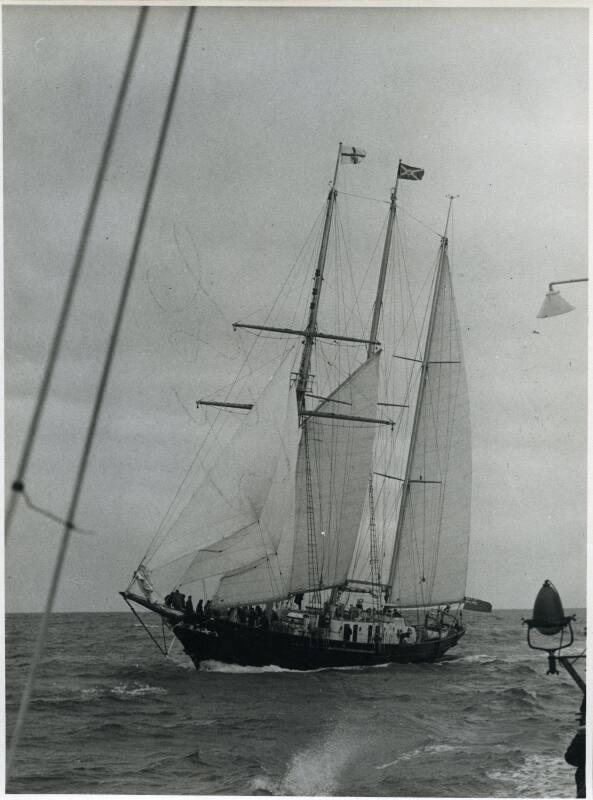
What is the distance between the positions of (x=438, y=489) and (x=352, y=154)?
13.4 m

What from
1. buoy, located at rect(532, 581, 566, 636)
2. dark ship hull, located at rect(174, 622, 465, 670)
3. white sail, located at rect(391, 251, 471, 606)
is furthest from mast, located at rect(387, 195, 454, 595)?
buoy, located at rect(532, 581, 566, 636)

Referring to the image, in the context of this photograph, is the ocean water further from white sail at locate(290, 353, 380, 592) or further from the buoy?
the buoy

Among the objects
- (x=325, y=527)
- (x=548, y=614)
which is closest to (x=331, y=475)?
(x=325, y=527)

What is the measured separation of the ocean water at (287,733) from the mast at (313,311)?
23.8 feet

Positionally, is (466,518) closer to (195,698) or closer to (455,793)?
(195,698)

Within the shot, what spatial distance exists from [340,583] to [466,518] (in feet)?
13.0

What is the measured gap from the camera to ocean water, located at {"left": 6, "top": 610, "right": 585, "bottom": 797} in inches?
602

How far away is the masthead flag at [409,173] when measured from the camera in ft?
59.5

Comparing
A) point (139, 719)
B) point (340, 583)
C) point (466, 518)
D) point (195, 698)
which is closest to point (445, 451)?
point (466, 518)

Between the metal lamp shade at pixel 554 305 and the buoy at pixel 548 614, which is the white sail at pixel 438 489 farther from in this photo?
the buoy at pixel 548 614

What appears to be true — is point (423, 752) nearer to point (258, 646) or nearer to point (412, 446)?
point (258, 646)

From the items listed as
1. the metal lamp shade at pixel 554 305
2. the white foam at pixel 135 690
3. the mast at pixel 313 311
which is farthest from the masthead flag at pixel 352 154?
the white foam at pixel 135 690

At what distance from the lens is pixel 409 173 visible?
1856 centimetres

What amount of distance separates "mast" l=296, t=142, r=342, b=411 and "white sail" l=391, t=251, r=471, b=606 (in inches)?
147
